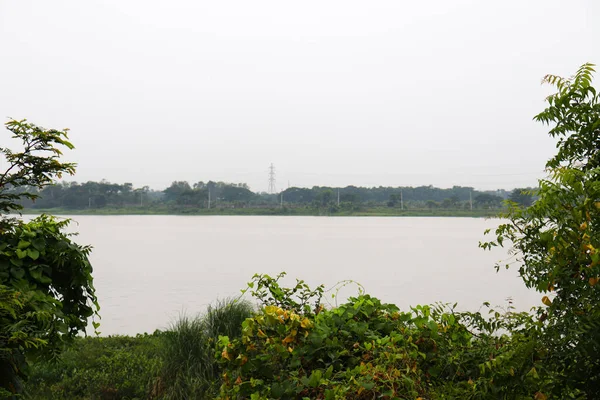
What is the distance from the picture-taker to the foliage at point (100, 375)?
431 centimetres

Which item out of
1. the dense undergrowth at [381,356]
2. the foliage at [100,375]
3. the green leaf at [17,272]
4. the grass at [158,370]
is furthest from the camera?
the foliage at [100,375]

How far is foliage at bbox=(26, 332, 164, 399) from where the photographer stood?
4.31 meters

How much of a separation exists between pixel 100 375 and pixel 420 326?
3666mm

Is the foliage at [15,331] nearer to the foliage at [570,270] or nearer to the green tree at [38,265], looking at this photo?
the green tree at [38,265]

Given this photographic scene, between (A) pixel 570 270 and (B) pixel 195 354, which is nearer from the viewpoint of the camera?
(A) pixel 570 270

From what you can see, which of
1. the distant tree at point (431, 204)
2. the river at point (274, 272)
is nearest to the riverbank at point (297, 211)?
the distant tree at point (431, 204)

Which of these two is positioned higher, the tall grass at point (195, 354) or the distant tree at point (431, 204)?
the distant tree at point (431, 204)

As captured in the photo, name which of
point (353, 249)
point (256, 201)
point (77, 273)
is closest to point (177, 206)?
point (256, 201)

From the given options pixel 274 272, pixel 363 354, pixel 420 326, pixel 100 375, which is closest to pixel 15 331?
pixel 363 354

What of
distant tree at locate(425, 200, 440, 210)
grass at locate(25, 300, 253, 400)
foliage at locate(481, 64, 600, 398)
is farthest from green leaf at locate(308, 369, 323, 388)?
distant tree at locate(425, 200, 440, 210)

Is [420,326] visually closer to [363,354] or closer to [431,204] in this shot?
[363,354]

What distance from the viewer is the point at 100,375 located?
466 centimetres

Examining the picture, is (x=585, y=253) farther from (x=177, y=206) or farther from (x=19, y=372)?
(x=177, y=206)

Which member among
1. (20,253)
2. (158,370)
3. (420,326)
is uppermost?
(20,253)
